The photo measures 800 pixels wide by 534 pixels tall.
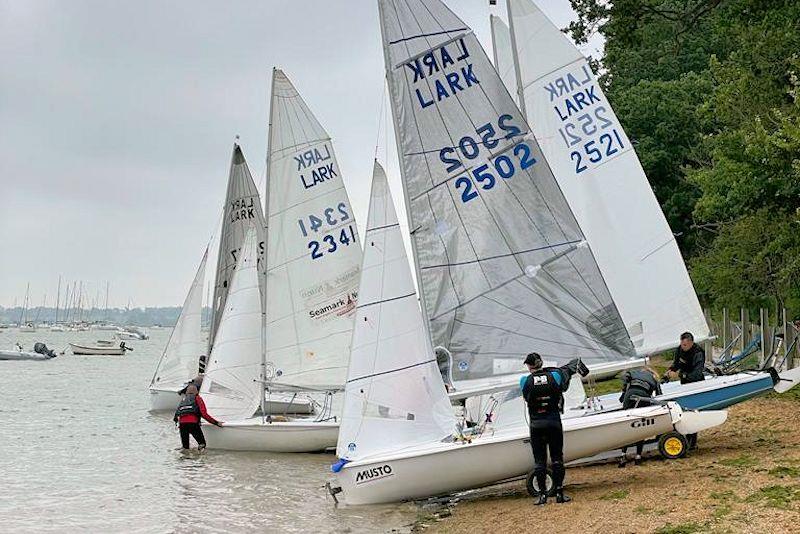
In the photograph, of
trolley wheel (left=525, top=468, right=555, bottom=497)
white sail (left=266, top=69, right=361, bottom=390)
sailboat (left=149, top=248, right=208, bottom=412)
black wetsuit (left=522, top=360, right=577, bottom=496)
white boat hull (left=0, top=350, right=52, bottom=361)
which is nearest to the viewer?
black wetsuit (left=522, top=360, right=577, bottom=496)

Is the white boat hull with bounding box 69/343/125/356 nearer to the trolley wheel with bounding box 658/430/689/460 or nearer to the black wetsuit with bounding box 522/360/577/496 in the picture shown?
the trolley wheel with bounding box 658/430/689/460

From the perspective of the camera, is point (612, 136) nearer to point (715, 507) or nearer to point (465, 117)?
point (465, 117)

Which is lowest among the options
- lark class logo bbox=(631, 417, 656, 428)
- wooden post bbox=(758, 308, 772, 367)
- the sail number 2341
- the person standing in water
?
the person standing in water

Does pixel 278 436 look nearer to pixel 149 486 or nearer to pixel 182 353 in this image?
pixel 149 486

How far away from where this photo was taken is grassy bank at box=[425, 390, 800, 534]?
8805 millimetres

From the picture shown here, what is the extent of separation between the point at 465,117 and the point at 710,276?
17087 millimetres

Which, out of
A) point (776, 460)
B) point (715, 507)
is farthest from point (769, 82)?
point (715, 507)

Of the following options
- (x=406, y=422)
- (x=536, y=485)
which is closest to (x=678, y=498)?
(x=536, y=485)

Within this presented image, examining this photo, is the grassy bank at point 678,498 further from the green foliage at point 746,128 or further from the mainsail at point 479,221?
the green foliage at point 746,128

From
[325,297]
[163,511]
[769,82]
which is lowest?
[163,511]

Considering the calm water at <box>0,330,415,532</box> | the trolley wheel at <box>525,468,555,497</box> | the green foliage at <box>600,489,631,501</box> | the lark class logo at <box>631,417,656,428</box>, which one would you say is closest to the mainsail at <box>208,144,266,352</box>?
the calm water at <box>0,330,415,532</box>

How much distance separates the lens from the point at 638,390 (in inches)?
501

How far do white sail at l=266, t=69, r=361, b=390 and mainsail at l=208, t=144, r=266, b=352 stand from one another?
601 cm

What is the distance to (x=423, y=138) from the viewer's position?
1284 centimetres
